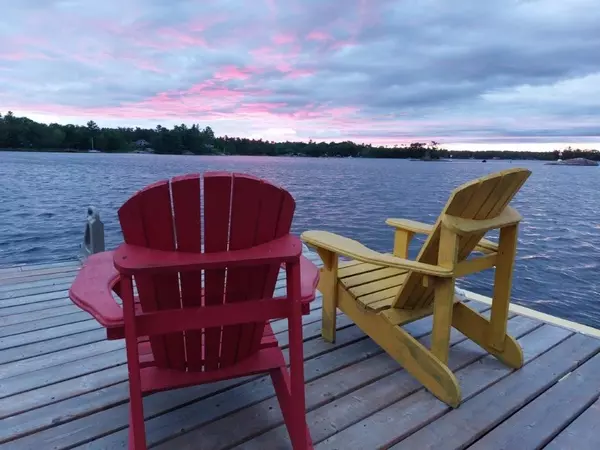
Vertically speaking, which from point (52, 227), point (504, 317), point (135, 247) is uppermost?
point (135, 247)

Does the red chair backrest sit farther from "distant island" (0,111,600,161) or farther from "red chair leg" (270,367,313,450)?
"distant island" (0,111,600,161)

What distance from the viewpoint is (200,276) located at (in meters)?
1.26

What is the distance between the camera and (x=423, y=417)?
1681 millimetres

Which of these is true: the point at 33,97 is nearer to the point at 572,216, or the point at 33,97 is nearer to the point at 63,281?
the point at 63,281

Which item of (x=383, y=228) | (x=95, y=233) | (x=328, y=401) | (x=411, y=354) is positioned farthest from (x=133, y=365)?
(x=383, y=228)

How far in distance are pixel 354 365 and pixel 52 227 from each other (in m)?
13.3

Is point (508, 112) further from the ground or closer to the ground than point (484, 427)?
further from the ground

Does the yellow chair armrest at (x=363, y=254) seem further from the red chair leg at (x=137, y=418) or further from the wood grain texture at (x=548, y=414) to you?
the red chair leg at (x=137, y=418)

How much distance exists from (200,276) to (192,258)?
0.13 m

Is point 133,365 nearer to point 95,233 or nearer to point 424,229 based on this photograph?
point 424,229

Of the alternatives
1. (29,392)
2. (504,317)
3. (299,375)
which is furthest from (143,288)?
(504,317)

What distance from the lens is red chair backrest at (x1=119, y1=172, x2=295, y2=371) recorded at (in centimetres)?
109

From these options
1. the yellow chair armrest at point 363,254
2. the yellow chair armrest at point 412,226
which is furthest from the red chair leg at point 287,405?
the yellow chair armrest at point 412,226

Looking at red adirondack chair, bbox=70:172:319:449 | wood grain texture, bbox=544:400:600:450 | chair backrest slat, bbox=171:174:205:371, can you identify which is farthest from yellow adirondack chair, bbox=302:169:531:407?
chair backrest slat, bbox=171:174:205:371
